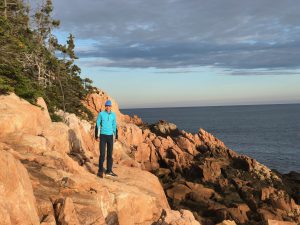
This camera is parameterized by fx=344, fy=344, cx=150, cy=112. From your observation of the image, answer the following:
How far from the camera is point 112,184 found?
12.3 metres

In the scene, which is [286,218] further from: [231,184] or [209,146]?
[209,146]

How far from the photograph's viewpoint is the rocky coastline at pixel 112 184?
312 inches

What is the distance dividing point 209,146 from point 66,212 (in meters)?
38.9

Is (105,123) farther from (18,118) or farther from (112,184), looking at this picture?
(18,118)

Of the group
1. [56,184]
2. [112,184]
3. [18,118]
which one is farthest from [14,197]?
[18,118]

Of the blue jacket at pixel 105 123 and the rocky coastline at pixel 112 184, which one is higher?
the blue jacket at pixel 105 123

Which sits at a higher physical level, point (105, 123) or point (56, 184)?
point (105, 123)

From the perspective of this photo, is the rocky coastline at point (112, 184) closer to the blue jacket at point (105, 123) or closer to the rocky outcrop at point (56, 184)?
the rocky outcrop at point (56, 184)

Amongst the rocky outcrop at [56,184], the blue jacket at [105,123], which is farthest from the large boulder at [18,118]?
the blue jacket at [105,123]

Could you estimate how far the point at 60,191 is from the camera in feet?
31.7

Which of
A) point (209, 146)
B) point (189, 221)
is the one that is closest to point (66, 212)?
point (189, 221)

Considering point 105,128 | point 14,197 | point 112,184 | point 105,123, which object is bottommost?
point 112,184

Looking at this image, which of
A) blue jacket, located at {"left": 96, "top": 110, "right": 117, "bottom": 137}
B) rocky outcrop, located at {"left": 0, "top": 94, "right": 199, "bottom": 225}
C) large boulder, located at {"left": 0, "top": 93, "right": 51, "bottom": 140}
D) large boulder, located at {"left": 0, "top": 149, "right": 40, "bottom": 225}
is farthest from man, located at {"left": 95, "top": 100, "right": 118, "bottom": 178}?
large boulder, located at {"left": 0, "top": 149, "right": 40, "bottom": 225}

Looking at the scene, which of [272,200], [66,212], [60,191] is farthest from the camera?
[272,200]
